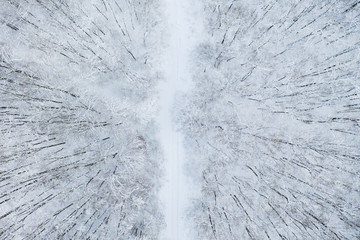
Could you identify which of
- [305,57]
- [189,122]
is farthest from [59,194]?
[305,57]

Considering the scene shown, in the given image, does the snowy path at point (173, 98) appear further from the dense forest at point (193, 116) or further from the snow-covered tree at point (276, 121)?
the snow-covered tree at point (276, 121)

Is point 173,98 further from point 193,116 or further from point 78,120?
Result: point 78,120

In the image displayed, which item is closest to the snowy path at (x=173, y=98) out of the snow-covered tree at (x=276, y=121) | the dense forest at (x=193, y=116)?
the dense forest at (x=193, y=116)

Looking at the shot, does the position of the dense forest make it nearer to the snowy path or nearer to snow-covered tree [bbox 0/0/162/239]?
snow-covered tree [bbox 0/0/162/239]

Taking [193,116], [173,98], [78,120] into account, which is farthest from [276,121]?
[78,120]

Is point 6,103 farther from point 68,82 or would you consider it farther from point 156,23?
point 156,23
